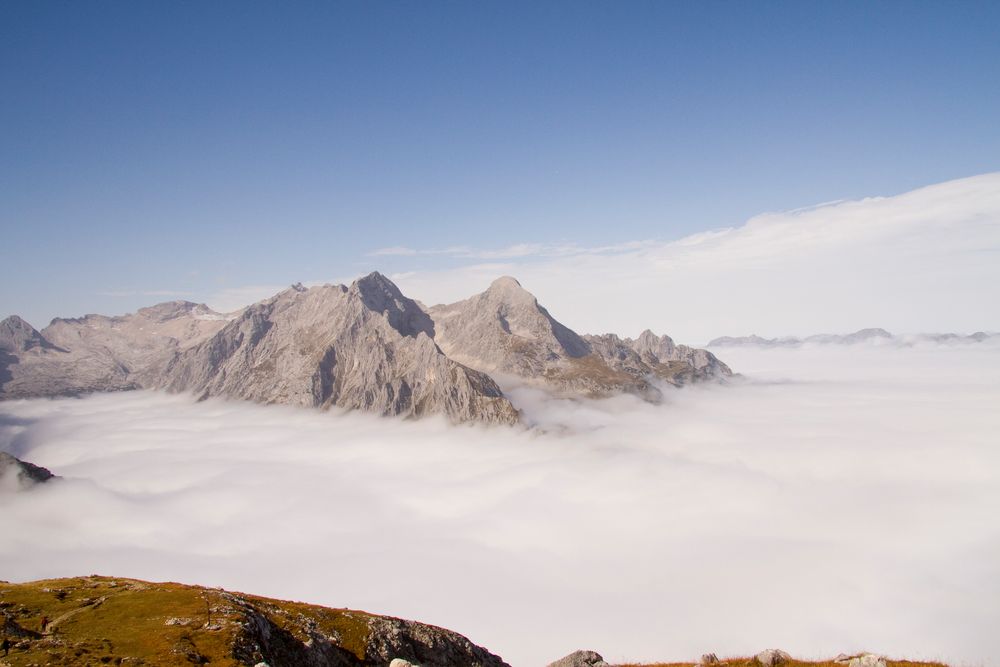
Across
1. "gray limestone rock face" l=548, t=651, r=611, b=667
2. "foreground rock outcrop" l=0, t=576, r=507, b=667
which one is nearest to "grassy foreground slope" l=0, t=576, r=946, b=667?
"foreground rock outcrop" l=0, t=576, r=507, b=667

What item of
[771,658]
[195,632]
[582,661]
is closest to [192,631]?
[195,632]

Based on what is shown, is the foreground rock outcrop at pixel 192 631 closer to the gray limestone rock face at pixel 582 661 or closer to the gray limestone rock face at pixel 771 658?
the gray limestone rock face at pixel 582 661

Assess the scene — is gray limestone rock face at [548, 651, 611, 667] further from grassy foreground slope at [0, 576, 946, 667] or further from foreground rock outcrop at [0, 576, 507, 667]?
foreground rock outcrop at [0, 576, 507, 667]

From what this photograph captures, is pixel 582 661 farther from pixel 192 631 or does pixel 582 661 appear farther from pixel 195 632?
pixel 192 631

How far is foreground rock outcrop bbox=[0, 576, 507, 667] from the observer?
36.0m

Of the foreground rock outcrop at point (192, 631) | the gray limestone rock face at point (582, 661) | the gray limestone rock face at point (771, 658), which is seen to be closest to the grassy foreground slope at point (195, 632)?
the foreground rock outcrop at point (192, 631)

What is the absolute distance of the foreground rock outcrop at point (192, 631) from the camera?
36.0 meters

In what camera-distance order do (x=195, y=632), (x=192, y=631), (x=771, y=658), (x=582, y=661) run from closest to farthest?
(x=771, y=658)
(x=195, y=632)
(x=192, y=631)
(x=582, y=661)

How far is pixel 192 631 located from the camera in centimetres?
3941

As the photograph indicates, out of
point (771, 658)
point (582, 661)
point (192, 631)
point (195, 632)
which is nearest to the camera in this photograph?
point (771, 658)

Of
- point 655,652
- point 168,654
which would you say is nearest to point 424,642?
point 168,654

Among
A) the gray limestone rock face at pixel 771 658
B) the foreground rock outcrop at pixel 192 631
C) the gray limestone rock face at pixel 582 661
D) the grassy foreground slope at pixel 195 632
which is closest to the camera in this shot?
the gray limestone rock face at pixel 771 658

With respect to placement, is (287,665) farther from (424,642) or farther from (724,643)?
(724,643)

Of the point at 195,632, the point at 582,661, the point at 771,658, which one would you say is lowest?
the point at 582,661
